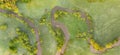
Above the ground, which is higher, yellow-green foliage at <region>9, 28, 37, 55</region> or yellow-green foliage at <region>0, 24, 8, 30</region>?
yellow-green foliage at <region>0, 24, 8, 30</region>

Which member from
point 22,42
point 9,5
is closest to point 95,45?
point 22,42

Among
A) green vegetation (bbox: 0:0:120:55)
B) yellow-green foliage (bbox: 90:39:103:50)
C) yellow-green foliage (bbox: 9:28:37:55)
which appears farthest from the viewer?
yellow-green foliage (bbox: 9:28:37:55)

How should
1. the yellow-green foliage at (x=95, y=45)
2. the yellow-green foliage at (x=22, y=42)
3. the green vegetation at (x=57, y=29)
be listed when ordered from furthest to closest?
the yellow-green foliage at (x=22, y=42)
the green vegetation at (x=57, y=29)
the yellow-green foliage at (x=95, y=45)

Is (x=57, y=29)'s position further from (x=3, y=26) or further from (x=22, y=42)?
(x=3, y=26)

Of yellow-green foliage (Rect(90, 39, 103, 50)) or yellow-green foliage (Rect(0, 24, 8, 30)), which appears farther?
yellow-green foliage (Rect(0, 24, 8, 30))

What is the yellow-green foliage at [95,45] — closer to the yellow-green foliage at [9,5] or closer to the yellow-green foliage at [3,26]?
the yellow-green foliage at [9,5]

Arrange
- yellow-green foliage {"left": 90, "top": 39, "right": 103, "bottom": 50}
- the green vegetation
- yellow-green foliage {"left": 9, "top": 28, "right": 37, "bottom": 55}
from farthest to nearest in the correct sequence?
yellow-green foliage {"left": 9, "top": 28, "right": 37, "bottom": 55}, the green vegetation, yellow-green foliage {"left": 90, "top": 39, "right": 103, "bottom": 50}

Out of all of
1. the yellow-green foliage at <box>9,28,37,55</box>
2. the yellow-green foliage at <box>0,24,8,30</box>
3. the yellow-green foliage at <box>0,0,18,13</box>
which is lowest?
the yellow-green foliage at <box>9,28,37,55</box>

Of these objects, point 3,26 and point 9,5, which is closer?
point 9,5

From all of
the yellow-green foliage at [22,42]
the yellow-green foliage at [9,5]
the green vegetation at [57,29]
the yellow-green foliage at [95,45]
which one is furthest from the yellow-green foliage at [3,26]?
the yellow-green foliage at [95,45]

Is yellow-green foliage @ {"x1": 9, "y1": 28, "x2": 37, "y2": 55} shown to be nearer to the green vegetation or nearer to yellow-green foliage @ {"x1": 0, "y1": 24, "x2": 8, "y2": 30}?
the green vegetation

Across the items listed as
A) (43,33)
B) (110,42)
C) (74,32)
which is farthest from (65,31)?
(110,42)

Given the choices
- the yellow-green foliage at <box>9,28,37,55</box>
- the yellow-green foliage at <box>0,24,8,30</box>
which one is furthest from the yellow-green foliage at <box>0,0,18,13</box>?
the yellow-green foliage at <box>9,28,37,55</box>
